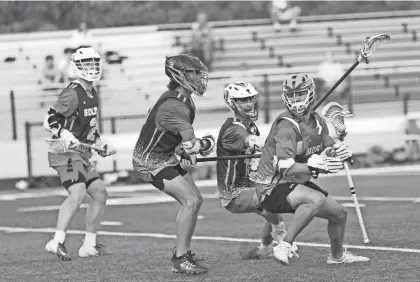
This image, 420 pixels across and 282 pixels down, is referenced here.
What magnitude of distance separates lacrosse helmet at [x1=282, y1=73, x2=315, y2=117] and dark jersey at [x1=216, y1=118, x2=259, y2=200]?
0.99 m

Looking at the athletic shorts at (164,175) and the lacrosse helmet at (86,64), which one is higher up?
the lacrosse helmet at (86,64)

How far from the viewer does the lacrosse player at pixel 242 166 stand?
991cm

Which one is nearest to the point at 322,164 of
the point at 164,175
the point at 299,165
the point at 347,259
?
the point at 299,165

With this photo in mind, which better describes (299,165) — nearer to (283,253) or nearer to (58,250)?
(283,253)

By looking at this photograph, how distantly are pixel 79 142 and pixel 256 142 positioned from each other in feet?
6.26

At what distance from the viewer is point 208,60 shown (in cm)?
2472

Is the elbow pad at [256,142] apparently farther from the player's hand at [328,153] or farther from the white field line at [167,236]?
the white field line at [167,236]

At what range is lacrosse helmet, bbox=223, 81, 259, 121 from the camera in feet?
33.0

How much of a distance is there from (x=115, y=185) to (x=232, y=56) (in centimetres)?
867

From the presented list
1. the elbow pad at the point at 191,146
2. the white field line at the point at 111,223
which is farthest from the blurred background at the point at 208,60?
the elbow pad at the point at 191,146

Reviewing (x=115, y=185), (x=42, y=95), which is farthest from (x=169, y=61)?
(x=42, y=95)

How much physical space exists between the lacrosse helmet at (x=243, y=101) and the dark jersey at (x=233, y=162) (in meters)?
0.10

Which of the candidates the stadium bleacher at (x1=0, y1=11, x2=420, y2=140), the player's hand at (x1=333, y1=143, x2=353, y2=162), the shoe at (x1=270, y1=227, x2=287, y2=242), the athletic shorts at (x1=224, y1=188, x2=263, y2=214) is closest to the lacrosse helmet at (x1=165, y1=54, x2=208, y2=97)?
the athletic shorts at (x1=224, y1=188, x2=263, y2=214)

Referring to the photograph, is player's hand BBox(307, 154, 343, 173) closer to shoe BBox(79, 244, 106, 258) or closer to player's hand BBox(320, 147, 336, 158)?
player's hand BBox(320, 147, 336, 158)
